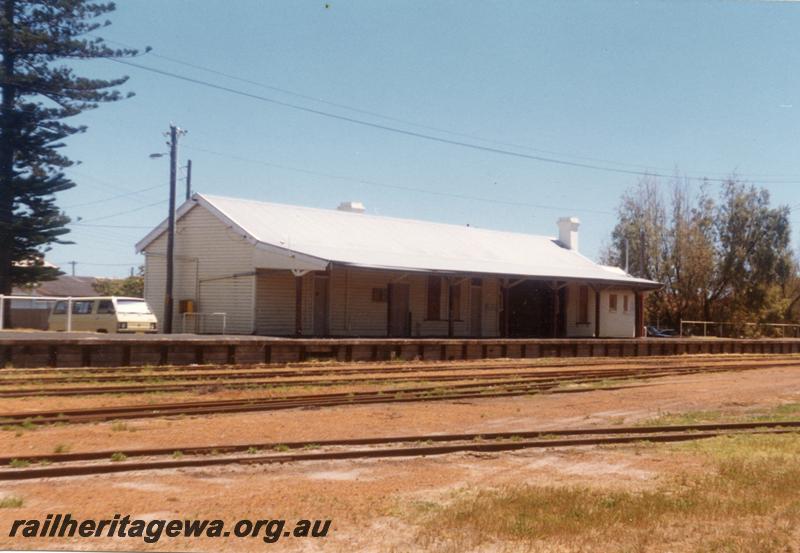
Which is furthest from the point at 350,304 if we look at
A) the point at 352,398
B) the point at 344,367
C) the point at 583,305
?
the point at 352,398

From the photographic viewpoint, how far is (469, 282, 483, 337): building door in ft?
115

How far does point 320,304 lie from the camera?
30047 mm

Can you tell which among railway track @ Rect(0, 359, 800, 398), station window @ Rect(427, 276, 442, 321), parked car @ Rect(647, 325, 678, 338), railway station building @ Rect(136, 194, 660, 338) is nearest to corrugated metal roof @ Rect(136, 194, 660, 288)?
railway station building @ Rect(136, 194, 660, 338)

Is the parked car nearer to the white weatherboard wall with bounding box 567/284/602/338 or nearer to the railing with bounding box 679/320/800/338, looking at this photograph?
the railing with bounding box 679/320/800/338

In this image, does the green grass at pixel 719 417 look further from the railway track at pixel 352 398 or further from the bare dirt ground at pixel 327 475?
the railway track at pixel 352 398

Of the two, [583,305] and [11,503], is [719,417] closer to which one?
[11,503]

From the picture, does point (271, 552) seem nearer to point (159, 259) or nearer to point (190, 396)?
point (190, 396)

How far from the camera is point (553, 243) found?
1727 inches

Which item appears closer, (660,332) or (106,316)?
(106,316)

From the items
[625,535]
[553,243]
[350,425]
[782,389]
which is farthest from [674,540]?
[553,243]

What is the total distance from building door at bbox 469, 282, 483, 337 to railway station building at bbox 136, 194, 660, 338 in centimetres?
4

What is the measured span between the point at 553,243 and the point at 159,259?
20.6m

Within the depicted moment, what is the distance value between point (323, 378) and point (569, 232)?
2817cm

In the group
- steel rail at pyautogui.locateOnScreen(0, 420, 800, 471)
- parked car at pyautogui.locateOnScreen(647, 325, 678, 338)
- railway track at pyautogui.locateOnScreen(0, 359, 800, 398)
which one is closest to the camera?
steel rail at pyautogui.locateOnScreen(0, 420, 800, 471)
